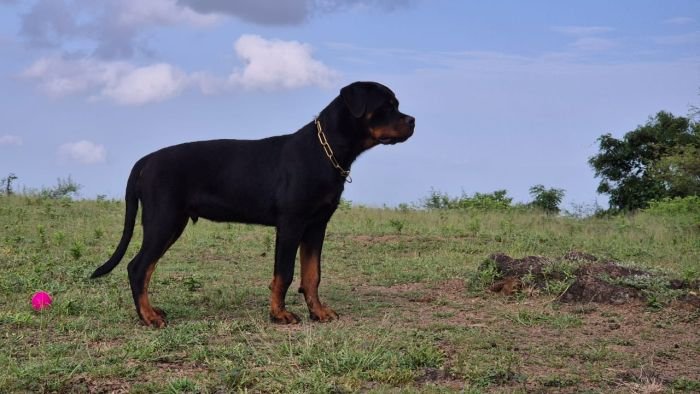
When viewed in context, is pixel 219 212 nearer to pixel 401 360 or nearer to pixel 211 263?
pixel 401 360

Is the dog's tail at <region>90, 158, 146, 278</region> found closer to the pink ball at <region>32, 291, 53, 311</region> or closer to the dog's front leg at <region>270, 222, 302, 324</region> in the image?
the pink ball at <region>32, 291, 53, 311</region>

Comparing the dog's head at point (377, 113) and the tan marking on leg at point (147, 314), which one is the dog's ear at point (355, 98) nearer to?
the dog's head at point (377, 113)

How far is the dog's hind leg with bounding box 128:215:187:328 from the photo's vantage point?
20.3ft

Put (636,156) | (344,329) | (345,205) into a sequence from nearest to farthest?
(344,329), (345,205), (636,156)

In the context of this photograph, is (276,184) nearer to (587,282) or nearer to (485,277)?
(485,277)

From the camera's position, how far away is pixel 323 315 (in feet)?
20.7

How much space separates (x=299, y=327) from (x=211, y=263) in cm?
394

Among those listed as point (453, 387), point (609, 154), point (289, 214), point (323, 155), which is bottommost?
point (453, 387)

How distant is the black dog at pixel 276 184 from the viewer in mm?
6184

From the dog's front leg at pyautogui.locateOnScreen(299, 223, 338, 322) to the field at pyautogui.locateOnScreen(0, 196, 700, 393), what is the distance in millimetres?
265

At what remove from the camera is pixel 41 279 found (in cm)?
817

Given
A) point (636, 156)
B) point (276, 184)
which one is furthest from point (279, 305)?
point (636, 156)

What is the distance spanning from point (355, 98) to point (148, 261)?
1.96 metres

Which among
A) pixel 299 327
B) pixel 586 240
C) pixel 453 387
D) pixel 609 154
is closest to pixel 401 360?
pixel 453 387
